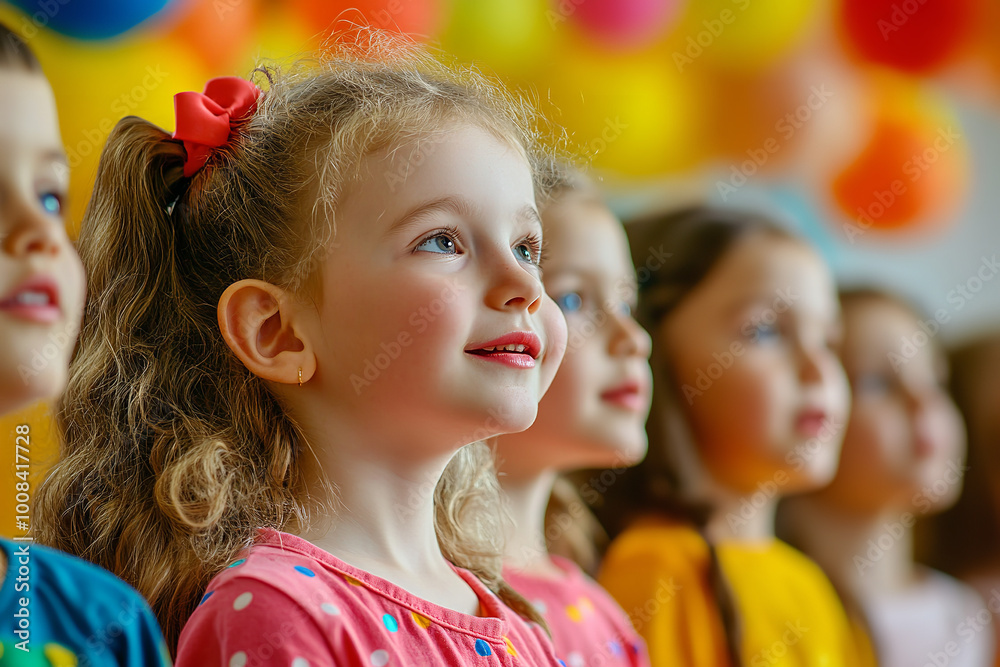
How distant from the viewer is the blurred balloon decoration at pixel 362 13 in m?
1.11

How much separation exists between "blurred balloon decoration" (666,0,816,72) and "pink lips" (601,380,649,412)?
0.47 metres

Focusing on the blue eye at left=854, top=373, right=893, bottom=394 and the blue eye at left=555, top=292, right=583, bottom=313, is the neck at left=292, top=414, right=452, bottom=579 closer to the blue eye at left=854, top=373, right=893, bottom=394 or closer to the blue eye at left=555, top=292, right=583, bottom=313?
the blue eye at left=555, top=292, right=583, bottom=313

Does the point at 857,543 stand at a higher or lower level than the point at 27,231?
lower

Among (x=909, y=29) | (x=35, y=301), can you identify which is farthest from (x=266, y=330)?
(x=909, y=29)

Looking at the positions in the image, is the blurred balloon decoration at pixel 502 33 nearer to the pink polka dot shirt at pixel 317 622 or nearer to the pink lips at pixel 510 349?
the pink lips at pixel 510 349

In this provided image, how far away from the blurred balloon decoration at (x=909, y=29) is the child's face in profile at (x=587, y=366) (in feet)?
2.01

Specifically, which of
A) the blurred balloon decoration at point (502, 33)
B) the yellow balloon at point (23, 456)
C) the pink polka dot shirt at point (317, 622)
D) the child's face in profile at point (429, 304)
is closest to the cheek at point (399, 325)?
the child's face in profile at point (429, 304)

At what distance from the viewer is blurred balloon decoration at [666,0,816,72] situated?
137cm

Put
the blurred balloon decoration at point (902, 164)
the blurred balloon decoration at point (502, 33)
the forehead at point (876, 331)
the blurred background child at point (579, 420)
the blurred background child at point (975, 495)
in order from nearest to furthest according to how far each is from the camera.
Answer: the blurred background child at point (579, 420) → the blurred balloon decoration at point (502, 33) → the blurred balloon decoration at point (902, 164) → the forehead at point (876, 331) → the blurred background child at point (975, 495)

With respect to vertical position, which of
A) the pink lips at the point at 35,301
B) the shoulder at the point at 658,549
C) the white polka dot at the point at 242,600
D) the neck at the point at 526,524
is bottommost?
the shoulder at the point at 658,549

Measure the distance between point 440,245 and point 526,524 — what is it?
43cm

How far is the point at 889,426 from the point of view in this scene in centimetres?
159

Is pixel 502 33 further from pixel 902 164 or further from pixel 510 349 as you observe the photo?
pixel 902 164

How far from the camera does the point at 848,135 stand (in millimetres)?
1506
